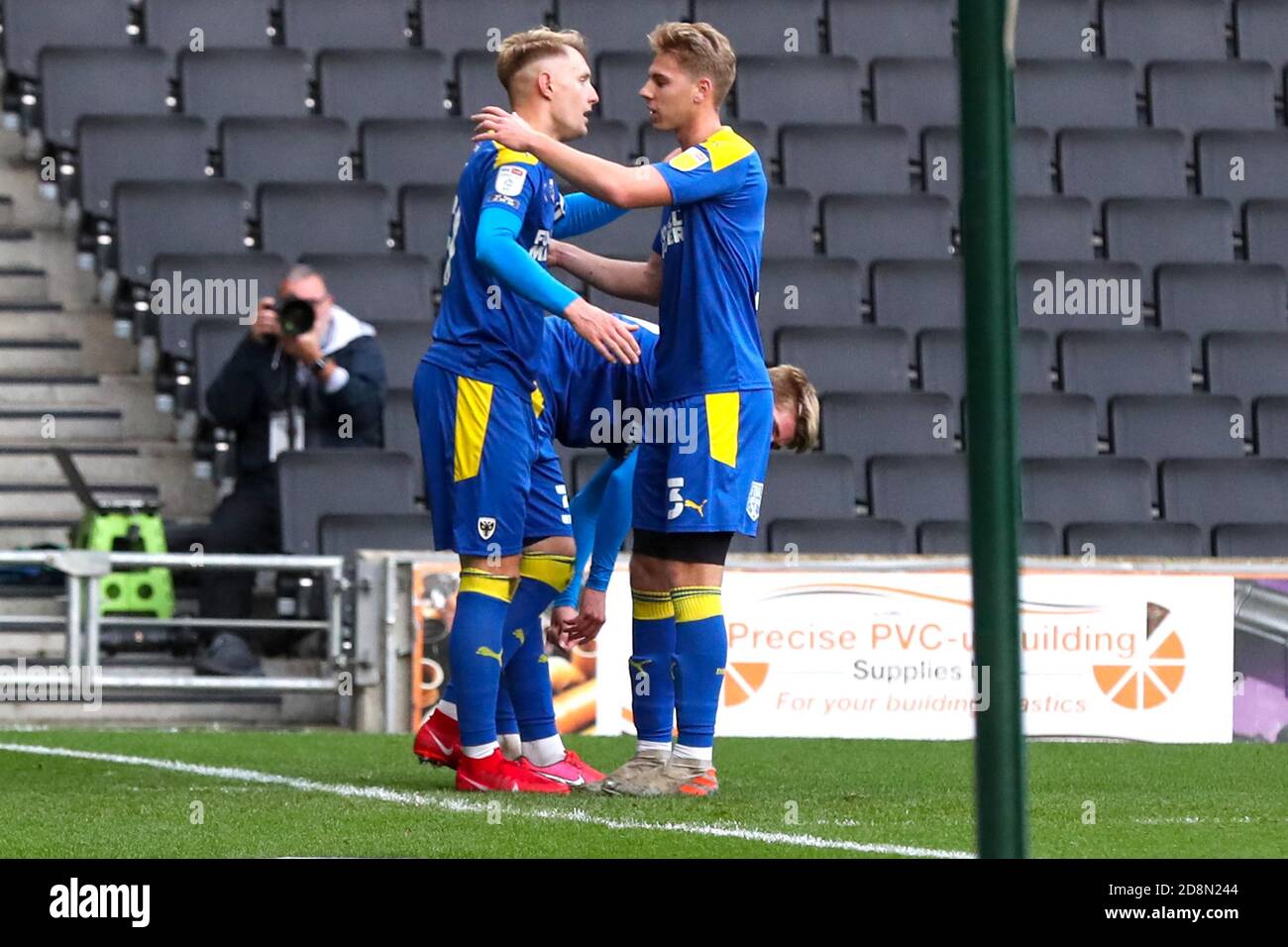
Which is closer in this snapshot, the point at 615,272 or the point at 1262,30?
the point at 615,272

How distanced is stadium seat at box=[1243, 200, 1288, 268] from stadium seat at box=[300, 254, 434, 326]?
14.4 ft

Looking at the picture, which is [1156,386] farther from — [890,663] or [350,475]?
[350,475]

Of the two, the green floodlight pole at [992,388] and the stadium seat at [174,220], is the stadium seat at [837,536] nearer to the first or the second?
the stadium seat at [174,220]

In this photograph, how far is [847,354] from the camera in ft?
32.8

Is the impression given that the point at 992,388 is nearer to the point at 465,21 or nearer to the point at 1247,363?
the point at 1247,363

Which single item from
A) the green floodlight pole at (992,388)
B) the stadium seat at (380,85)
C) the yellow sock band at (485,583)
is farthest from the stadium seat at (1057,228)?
the green floodlight pole at (992,388)

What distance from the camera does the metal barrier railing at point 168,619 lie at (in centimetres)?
807

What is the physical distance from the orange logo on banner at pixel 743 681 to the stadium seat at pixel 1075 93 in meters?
4.95

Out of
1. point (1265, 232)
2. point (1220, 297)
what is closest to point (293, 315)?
point (1220, 297)

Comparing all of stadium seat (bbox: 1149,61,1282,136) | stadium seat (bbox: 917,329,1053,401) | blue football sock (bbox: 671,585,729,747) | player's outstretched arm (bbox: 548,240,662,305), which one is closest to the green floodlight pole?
blue football sock (bbox: 671,585,729,747)

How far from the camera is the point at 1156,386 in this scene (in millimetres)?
10375

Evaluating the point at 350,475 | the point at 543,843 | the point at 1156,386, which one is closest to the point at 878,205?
the point at 1156,386

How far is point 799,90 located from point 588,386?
643 cm
